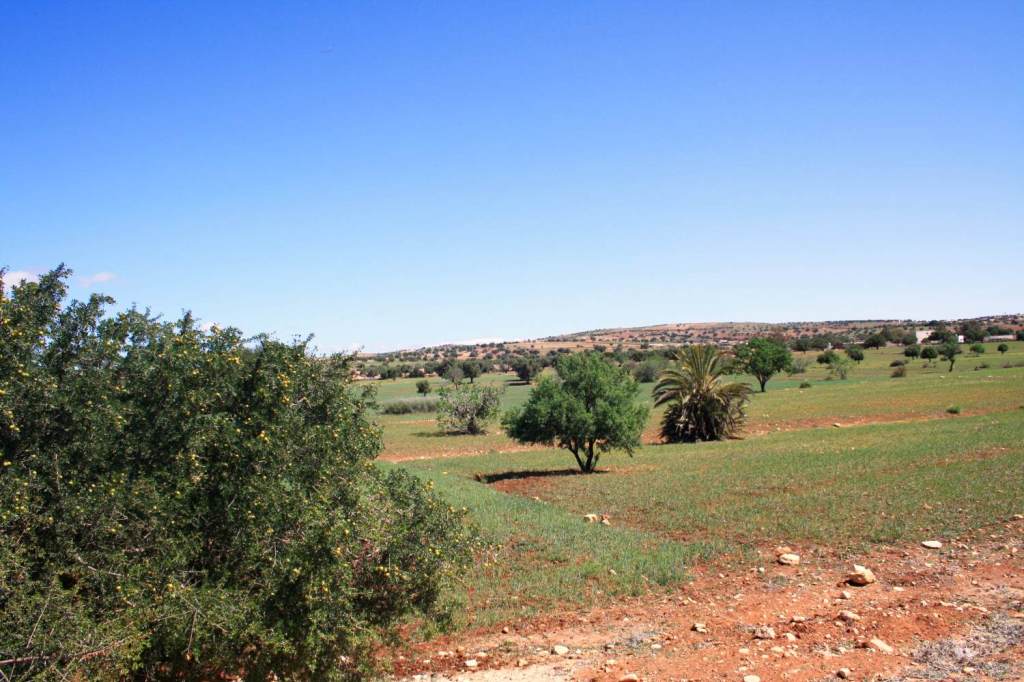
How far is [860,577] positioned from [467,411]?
50907 millimetres

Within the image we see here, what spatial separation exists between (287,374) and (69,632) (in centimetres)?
385

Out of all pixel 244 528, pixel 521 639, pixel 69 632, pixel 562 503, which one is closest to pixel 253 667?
pixel 244 528

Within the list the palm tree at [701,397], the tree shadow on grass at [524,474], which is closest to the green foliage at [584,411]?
the tree shadow on grass at [524,474]

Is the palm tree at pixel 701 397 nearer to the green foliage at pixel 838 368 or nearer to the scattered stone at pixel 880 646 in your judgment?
the scattered stone at pixel 880 646

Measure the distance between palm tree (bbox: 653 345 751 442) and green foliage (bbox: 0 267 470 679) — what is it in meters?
41.6

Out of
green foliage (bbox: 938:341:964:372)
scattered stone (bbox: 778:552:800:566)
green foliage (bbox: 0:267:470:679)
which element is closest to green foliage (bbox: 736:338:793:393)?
green foliage (bbox: 938:341:964:372)

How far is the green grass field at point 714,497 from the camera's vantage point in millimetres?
15672

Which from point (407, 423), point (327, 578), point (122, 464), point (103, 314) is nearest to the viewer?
point (327, 578)

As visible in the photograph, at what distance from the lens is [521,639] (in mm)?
12398

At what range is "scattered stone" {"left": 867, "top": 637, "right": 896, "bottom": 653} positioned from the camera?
10.6 m

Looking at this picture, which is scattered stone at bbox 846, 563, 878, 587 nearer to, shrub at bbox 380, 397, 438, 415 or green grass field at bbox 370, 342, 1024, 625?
green grass field at bbox 370, 342, 1024, 625

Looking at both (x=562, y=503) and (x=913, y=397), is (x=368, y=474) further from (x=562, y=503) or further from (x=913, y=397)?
(x=913, y=397)

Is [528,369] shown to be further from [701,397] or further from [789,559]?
[789,559]

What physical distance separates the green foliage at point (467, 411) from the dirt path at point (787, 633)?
49.0 m
